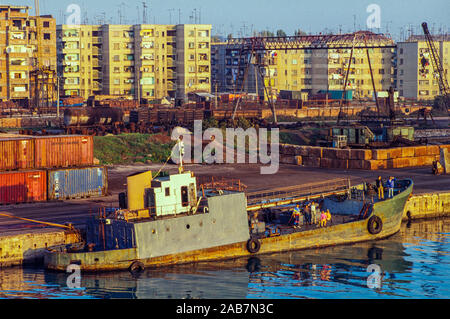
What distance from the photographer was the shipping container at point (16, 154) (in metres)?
51.6

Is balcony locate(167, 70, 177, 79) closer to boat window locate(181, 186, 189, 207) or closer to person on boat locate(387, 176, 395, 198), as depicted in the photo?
person on boat locate(387, 176, 395, 198)

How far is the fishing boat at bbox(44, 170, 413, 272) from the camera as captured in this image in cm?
3819

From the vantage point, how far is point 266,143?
81062 millimetres

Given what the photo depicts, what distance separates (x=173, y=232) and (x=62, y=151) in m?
17.5

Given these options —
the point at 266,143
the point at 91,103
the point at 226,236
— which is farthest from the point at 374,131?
the point at 91,103

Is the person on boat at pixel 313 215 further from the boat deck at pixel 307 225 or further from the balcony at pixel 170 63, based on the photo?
the balcony at pixel 170 63

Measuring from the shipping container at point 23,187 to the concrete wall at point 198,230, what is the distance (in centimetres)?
1552

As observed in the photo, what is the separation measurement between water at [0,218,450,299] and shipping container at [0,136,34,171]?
48.0ft

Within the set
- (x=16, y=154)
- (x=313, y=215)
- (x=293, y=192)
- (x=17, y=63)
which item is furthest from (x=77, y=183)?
(x=17, y=63)

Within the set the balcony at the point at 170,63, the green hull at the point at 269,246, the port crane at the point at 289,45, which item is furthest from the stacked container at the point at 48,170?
the balcony at the point at 170,63

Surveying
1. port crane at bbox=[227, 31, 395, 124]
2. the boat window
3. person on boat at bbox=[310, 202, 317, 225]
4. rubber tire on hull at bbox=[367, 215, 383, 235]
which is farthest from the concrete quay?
port crane at bbox=[227, 31, 395, 124]

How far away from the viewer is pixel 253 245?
137 feet

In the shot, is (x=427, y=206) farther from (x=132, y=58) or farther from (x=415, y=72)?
(x=415, y=72)
